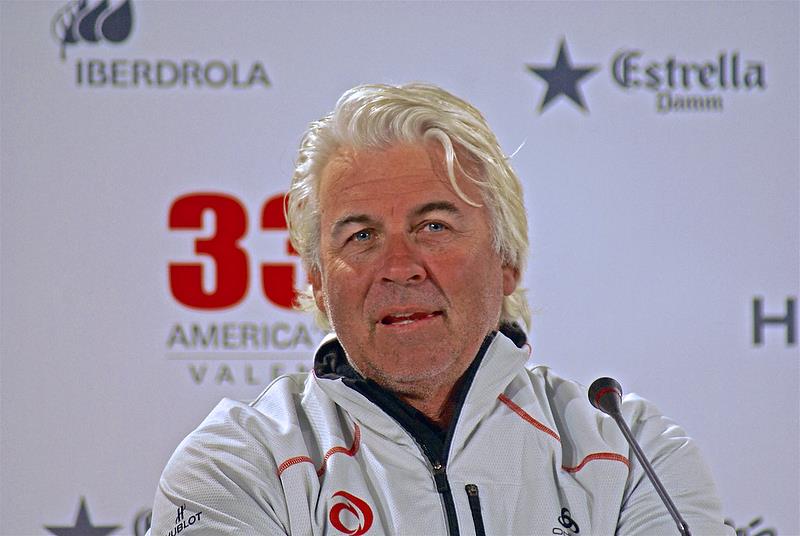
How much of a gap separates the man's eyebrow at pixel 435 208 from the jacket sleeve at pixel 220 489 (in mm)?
451

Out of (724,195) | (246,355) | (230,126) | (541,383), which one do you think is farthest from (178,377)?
(724,195)

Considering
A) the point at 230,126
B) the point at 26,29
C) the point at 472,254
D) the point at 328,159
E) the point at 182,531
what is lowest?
the point at 182,531

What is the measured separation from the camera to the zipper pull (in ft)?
5.66

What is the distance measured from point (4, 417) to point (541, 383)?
157 cm

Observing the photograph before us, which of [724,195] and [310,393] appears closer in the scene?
[310,393]

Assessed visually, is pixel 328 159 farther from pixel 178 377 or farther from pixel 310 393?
pixel 178 377

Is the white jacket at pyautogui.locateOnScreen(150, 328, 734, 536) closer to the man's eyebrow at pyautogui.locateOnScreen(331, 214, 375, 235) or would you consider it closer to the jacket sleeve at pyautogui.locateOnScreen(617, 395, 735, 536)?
the jacket sleeve at pyautogui.locateOnScreen(617, 395, 735, 536)

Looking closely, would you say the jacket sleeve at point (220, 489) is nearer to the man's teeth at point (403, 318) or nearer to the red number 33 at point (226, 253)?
the man's teeth at point (403, 318)

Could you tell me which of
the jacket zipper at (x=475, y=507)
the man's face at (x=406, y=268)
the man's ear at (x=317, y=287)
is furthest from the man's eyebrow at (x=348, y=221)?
the jacket zipper at (x=475, y=507)

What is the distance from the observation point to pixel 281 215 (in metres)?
2.90

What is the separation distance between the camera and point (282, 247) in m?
2.90

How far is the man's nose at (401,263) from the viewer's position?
5.84ft

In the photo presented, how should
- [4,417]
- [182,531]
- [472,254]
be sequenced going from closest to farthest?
[182,531], [472,254], [4,417]

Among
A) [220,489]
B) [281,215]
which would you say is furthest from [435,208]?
[281,215]
